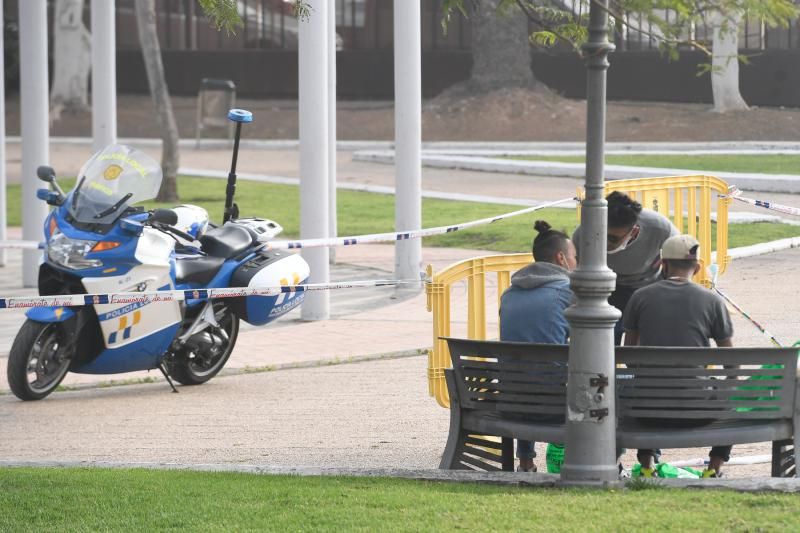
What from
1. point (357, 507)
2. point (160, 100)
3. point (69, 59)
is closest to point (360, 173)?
point (160, 100)

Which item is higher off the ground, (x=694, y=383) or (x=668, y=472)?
(x=694, y=383)

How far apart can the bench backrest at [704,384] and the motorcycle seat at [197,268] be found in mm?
4219

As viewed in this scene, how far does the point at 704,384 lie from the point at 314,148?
7.63 m

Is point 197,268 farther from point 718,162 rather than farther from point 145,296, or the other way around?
point 718,162

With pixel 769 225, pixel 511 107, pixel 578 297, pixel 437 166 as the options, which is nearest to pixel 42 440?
pixel 578 297

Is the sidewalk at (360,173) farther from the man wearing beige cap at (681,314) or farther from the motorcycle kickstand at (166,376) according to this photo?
the man wearing beige cap at (681,314)

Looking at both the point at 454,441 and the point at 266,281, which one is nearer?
the point at 454,441

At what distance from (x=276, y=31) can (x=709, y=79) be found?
44.0 feet

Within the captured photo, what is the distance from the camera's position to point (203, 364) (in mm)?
10508

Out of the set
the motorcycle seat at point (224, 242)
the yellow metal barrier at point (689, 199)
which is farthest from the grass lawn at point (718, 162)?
the motorcycle seat at point (224, 242)

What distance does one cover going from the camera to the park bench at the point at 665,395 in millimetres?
6570

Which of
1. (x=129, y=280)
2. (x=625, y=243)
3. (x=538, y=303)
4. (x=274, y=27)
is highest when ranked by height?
(x=274, y=27)

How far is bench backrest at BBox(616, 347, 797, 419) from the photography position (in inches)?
258

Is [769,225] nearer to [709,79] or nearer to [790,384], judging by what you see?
[790,384]
